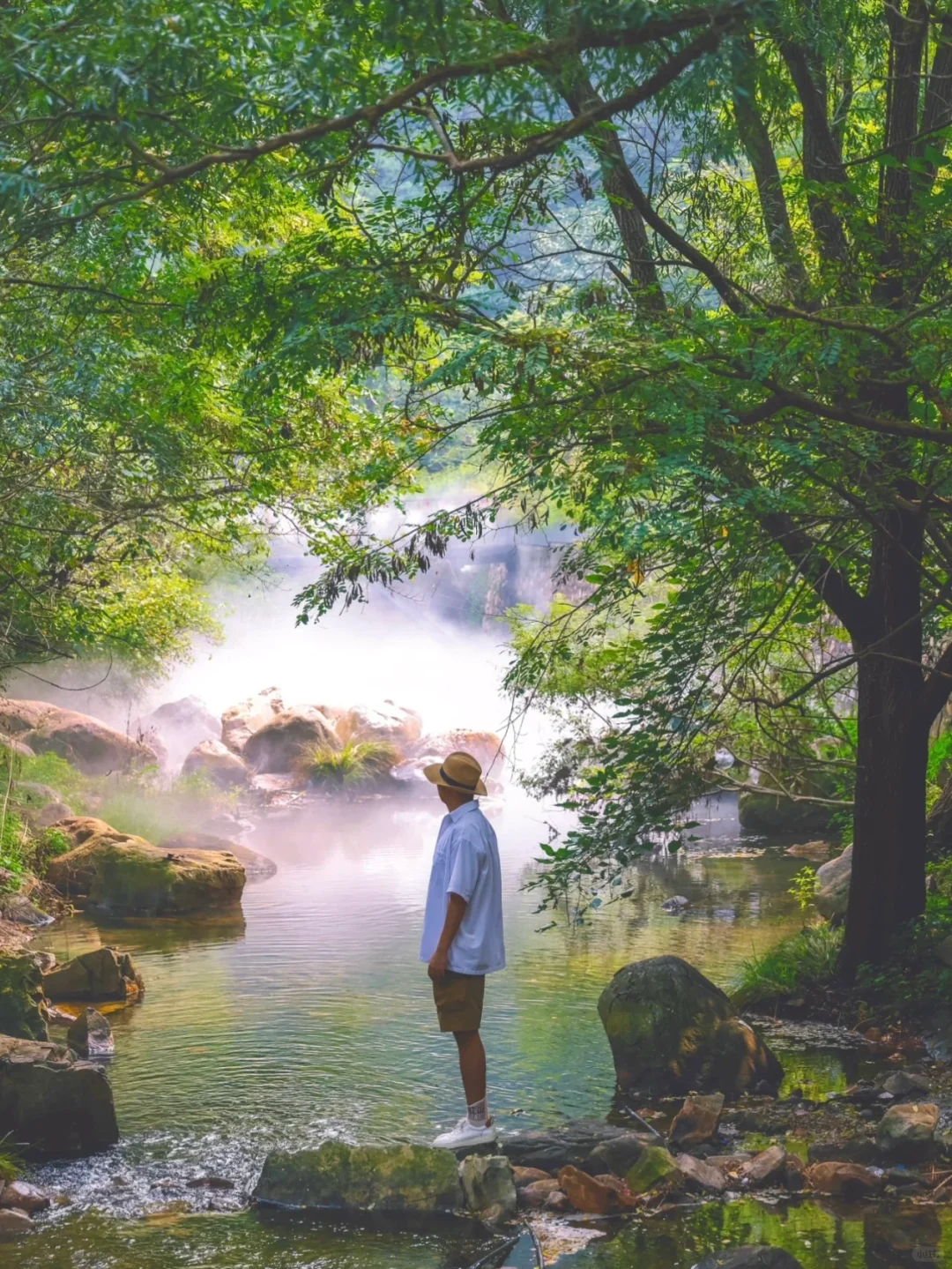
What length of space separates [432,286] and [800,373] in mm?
1864

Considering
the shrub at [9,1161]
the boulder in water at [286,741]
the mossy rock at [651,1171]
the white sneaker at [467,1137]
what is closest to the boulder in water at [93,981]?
the shrub at [9,1161]

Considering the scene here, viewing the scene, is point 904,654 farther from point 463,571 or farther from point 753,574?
point 463,571

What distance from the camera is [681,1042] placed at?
7.53 meters

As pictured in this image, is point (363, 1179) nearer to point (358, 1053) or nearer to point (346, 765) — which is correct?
point (358, 1053)

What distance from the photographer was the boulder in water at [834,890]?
36.8 ft

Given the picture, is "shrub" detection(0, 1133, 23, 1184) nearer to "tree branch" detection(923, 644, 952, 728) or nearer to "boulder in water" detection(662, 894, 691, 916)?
"tree branch" detection(923, 644, 952, 728)

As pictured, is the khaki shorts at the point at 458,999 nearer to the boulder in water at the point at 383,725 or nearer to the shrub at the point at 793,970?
the shrub at the point at 793,970

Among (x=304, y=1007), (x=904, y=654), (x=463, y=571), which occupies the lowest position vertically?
(x=304, y=1007)

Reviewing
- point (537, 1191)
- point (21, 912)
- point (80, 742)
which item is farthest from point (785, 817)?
point (537, 1191)

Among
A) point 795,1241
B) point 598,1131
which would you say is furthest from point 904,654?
point 795,1241

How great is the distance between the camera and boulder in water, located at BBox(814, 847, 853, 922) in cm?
1121

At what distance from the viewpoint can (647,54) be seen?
15.7 ft

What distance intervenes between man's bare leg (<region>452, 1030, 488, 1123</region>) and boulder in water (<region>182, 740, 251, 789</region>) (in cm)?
2333

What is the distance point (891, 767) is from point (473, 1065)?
406cm
